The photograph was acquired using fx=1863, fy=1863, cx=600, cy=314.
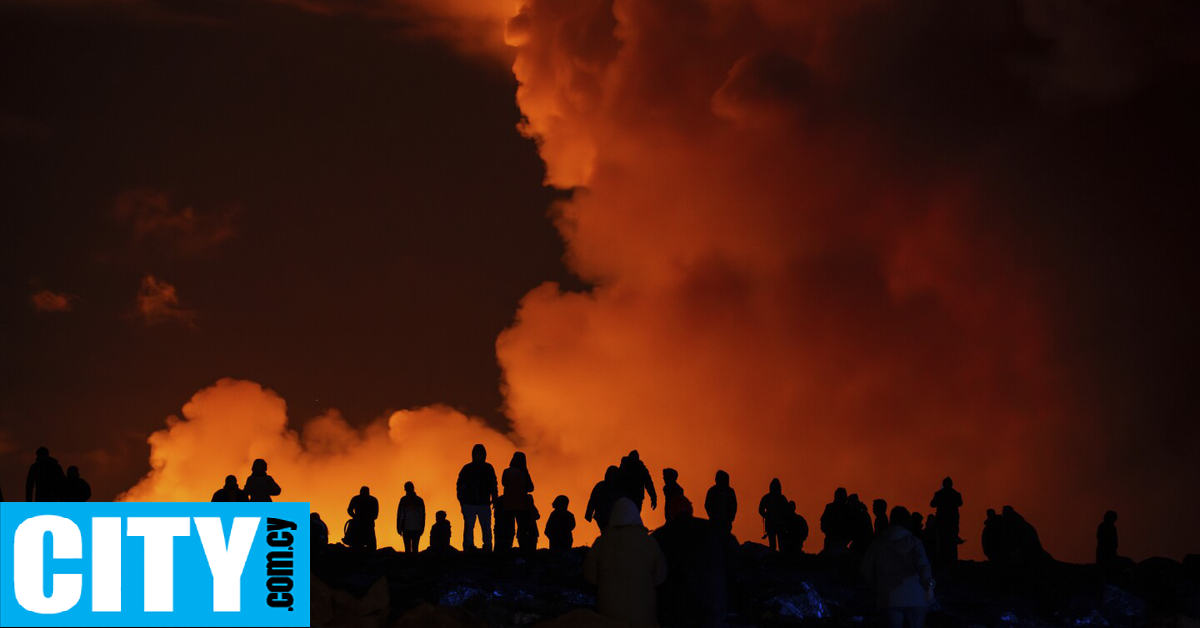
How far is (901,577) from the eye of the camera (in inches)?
882

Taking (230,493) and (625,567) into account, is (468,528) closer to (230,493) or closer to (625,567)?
(230,493)

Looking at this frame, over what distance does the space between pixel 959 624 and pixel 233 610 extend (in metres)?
11.8

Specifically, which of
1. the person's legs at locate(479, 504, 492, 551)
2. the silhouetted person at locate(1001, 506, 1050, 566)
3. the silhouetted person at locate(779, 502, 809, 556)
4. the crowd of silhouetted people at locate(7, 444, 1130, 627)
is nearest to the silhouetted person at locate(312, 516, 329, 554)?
the crowd of silhouetted people at locate(7, 444, 1130, 627)

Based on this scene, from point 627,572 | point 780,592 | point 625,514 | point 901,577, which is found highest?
point 625,514

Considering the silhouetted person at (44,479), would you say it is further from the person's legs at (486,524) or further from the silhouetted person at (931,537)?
the silhouetted person at (931,537)

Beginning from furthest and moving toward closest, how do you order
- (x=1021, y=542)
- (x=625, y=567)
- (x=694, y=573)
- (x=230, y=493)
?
(x=1021, y=542)
(x=230, y=493)
(x=694, y=573)
(x=625, y=567)

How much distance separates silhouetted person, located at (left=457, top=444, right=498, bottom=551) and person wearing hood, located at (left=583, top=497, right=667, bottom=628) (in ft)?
34.6

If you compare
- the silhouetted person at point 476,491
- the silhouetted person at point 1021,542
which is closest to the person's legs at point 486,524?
the silhouetted person at point 476,491

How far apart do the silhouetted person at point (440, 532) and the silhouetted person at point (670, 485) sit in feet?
21.6

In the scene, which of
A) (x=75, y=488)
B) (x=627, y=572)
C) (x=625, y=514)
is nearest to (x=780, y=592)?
(x=627, y=572)

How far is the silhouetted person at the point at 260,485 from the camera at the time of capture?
3191 cm

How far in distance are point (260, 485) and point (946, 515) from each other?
1295 cm

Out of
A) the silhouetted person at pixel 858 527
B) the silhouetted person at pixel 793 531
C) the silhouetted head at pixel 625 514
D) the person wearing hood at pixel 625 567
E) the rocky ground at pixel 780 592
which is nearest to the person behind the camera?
the silhouetted head at pixel 625 514

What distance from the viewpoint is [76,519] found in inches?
906
